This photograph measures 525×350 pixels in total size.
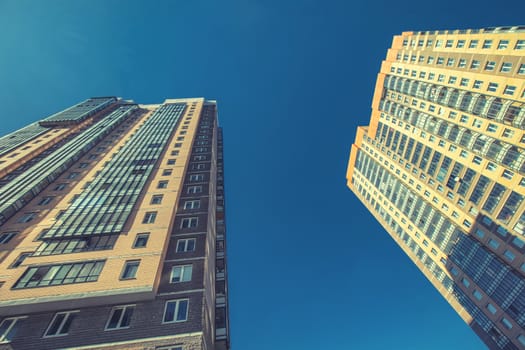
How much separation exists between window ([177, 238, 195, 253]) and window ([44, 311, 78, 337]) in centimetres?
970

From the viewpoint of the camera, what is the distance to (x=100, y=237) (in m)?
23.6

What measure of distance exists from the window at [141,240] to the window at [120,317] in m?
5.79

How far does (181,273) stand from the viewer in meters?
21.9

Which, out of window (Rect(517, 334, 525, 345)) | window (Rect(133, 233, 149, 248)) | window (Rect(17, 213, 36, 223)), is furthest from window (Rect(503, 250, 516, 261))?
window (Rect(17, 213, 36, 223))

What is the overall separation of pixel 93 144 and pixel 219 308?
1756 inches

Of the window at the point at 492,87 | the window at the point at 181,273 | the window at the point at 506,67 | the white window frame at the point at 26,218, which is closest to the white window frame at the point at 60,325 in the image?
the window at the point at 181,273

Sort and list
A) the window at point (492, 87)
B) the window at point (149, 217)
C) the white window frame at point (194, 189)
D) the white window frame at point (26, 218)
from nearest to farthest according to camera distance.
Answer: the window at point (149, 217), the white window frame at point (26, 218), the white window frame at point (194, 189), the window at point (492, 87)

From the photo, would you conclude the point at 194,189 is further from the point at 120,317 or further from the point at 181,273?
the point at 120,317

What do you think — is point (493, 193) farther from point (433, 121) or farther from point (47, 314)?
point (47, 314)

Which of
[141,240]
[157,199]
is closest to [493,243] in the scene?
[141,240]

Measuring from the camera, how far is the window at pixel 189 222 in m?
28.0

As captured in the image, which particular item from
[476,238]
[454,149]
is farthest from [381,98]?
[476,238]

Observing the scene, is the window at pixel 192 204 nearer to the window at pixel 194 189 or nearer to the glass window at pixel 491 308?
the window at pixel 194 189

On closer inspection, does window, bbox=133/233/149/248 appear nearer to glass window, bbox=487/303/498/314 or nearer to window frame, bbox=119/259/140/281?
window frame, bbox=119/259/140/281
